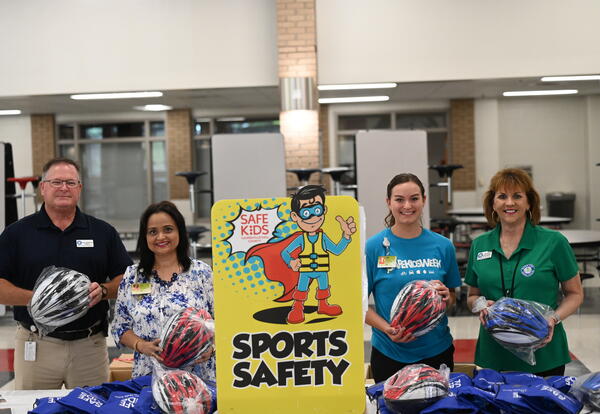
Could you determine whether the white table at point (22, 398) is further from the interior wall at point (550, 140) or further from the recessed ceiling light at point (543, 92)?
the interior wall at point (550, 140)

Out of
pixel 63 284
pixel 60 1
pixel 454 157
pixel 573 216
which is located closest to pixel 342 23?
pixel 60 1

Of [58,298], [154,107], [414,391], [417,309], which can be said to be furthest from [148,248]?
[154,107]

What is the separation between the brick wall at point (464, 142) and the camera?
1363cm

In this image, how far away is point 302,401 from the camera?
1.68 m

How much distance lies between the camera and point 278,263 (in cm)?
167

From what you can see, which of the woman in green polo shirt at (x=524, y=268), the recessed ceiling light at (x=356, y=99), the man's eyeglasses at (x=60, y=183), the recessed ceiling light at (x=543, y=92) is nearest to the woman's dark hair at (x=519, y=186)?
the woman in green polo shirt at (x=524, y=268)

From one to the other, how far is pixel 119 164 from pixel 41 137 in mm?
1779

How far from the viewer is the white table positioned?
226 centimetres

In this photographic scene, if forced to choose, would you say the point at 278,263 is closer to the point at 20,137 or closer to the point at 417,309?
the point at 417,309

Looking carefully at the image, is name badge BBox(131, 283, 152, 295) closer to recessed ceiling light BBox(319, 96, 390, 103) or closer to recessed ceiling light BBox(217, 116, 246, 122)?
recessed ceiling light BBox(319, 96, 390, 103)

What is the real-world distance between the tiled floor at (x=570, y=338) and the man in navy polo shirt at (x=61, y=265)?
2.34 meters

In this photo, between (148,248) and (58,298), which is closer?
(58,298)

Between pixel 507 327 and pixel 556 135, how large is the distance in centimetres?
1262


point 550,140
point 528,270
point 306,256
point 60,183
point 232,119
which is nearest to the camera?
point 306,256
